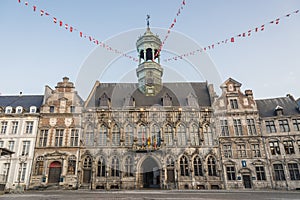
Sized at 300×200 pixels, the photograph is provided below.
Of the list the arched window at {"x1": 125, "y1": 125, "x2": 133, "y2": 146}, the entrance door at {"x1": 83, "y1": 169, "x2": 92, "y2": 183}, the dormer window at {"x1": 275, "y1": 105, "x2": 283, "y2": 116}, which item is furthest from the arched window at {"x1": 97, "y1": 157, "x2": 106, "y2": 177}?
the dormer window at {"x1": 275, "y1": 105, "x2": 283, "y2": 116}

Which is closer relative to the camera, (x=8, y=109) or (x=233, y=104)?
(x=8, y=109)

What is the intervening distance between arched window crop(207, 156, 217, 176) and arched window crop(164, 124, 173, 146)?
5381 millimetres

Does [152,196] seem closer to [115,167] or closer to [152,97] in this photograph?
[115,167]

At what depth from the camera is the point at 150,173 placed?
1069 inches

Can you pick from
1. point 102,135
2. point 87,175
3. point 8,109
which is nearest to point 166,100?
point 102,135

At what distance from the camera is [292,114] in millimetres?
27828

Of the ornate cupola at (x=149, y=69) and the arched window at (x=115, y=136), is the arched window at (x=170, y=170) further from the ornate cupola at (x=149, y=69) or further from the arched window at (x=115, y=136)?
the ornate cupola at (x=149, y=69)

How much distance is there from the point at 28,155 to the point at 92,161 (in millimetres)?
8141

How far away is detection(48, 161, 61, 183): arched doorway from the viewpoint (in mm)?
25547

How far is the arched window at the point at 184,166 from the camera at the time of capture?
26.3 metres

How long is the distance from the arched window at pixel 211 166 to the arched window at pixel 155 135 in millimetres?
6883

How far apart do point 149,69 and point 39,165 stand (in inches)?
766

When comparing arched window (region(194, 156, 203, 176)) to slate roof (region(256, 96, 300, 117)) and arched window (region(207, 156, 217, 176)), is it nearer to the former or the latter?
arched window (region(207, 156, 217, 176))

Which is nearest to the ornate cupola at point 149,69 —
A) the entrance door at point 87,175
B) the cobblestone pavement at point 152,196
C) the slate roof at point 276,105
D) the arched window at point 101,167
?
the arched window at point 101,167
